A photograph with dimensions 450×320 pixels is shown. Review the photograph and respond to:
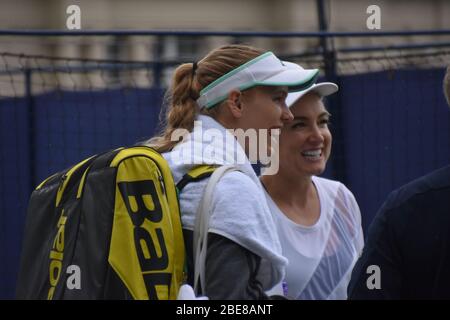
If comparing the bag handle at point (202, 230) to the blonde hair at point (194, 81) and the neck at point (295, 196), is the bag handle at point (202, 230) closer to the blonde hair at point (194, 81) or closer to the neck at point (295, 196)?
the blonde hair at point (194, 81)

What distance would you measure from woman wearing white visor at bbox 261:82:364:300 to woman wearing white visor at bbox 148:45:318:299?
88 cm

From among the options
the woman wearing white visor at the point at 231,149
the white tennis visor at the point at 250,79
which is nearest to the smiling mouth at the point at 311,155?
the woman wearing white visor at the point at 231,149

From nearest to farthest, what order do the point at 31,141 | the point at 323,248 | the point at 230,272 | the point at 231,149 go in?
the point at 230,272 < the point at 231,149 < the point at 323,248 < the point at 31,141

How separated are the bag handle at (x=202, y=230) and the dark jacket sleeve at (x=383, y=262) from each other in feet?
1.80

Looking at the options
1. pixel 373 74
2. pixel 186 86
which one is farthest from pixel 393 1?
pixel 186 86

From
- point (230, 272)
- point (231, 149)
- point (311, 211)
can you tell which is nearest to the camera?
point (230, 272)

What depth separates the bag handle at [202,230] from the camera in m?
2.86

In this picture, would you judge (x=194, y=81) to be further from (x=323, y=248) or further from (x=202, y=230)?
(x=323, y=248)

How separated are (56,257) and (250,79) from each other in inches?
34.7

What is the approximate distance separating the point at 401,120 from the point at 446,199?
3.38 metres

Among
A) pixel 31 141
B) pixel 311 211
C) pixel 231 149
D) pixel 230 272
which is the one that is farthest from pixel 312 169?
pixel 31 141

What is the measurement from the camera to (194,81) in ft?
11.0
